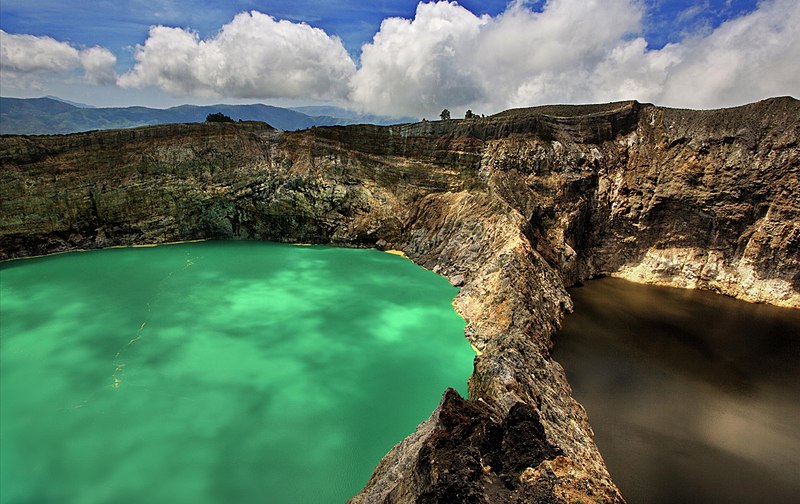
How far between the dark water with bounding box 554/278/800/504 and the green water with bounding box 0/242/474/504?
5.01m

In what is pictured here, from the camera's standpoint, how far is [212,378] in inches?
531

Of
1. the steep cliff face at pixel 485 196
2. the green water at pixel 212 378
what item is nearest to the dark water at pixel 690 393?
the steep cliff face at pixel 485 196

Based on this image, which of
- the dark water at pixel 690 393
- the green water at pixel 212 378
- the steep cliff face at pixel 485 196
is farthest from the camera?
the steep cliff face at pixel 485 196

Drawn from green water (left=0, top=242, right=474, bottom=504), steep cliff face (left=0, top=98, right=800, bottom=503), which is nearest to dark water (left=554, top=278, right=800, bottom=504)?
steep cliff face (left=0, top=98, right=800, bottom=503)

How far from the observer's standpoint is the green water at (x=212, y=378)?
9656 millimetres

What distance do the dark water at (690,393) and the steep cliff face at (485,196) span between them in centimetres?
227

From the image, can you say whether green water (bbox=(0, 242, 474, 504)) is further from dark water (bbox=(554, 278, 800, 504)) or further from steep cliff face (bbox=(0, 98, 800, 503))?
dark water (bbox=(554, 278, 800, 504))

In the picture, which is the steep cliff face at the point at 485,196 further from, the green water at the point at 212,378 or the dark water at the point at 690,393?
the green water at the point at 212,378

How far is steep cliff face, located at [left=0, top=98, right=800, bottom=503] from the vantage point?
2259 cm

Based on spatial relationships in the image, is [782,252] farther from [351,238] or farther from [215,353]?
[215,353]

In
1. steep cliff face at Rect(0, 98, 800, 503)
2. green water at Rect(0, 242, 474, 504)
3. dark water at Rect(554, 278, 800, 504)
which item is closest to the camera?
green water at Rect(0, 242, 474, 504)

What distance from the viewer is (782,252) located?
73.3ft

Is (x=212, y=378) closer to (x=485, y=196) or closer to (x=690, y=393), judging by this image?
(x=690, y=393)

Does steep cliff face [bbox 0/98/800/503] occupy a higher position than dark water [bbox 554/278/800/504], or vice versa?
steep cliff face [bbox 0/98/800/503]
